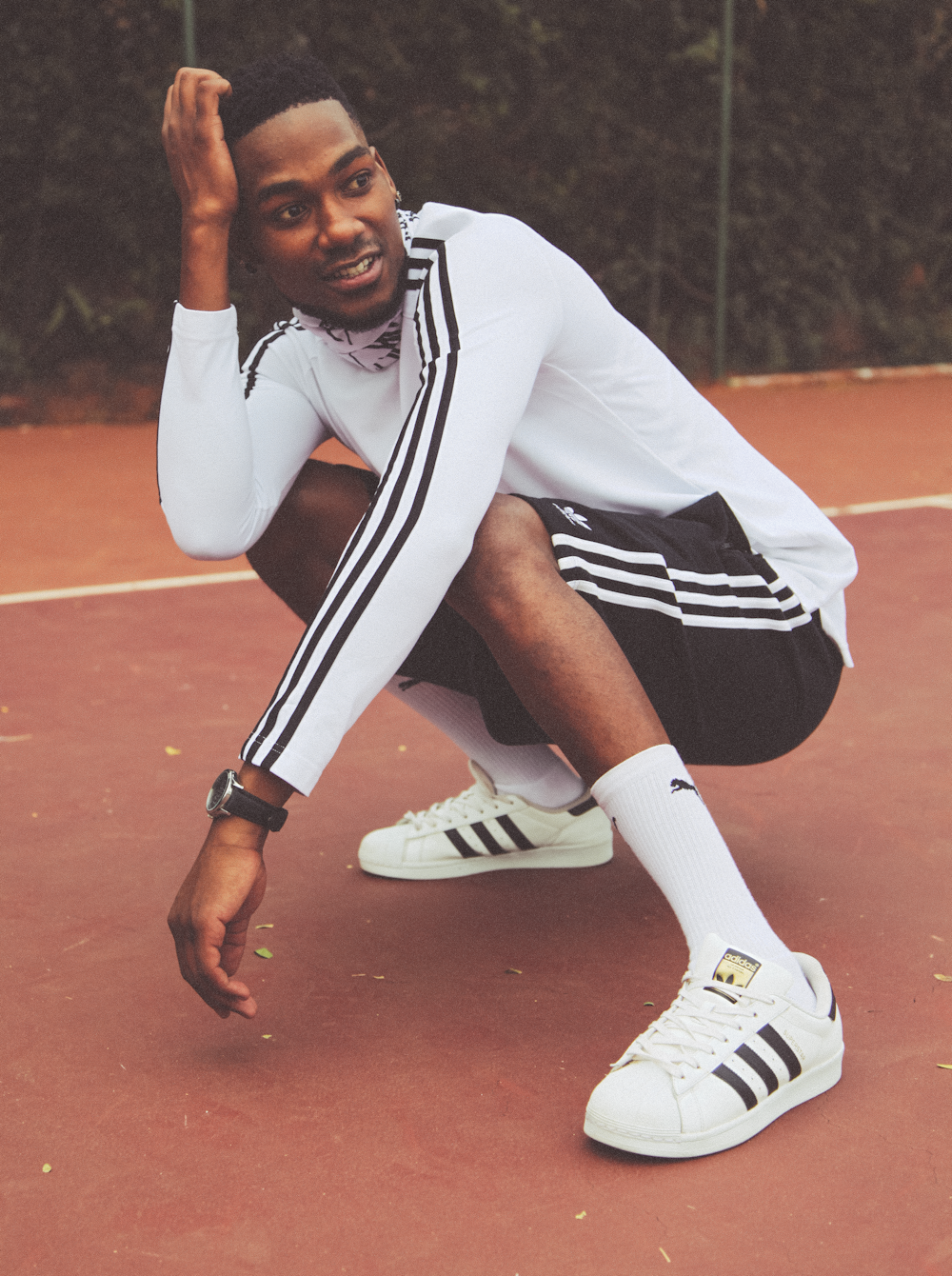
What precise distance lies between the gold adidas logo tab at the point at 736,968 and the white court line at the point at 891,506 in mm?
4186

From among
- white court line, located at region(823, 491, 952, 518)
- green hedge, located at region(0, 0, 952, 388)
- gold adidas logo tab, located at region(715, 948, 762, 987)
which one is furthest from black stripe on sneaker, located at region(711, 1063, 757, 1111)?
green hedge, located at region(0, 0, 952, 388)

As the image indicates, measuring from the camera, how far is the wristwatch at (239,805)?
1853 millimetres

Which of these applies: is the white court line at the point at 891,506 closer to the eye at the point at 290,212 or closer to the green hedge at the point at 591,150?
the eye at the point at 290,212

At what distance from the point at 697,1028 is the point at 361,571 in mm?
688

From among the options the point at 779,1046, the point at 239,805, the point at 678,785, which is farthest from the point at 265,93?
the point at 779,1046

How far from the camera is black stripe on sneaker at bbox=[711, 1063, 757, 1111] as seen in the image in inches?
70.8

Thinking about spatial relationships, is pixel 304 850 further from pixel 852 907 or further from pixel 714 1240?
pixel 714 1240

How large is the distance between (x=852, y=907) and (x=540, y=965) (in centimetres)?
53

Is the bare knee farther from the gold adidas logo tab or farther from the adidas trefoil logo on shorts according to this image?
the gold adidas logo tab

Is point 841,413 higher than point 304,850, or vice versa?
point 304,850

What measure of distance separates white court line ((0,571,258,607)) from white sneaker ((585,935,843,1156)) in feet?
10.3

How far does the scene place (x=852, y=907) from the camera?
2.42 m

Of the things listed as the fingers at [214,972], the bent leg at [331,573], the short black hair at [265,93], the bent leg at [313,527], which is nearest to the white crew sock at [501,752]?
the bent leg at [331,573]

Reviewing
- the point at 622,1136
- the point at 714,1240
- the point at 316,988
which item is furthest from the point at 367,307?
the point at 714,1240
